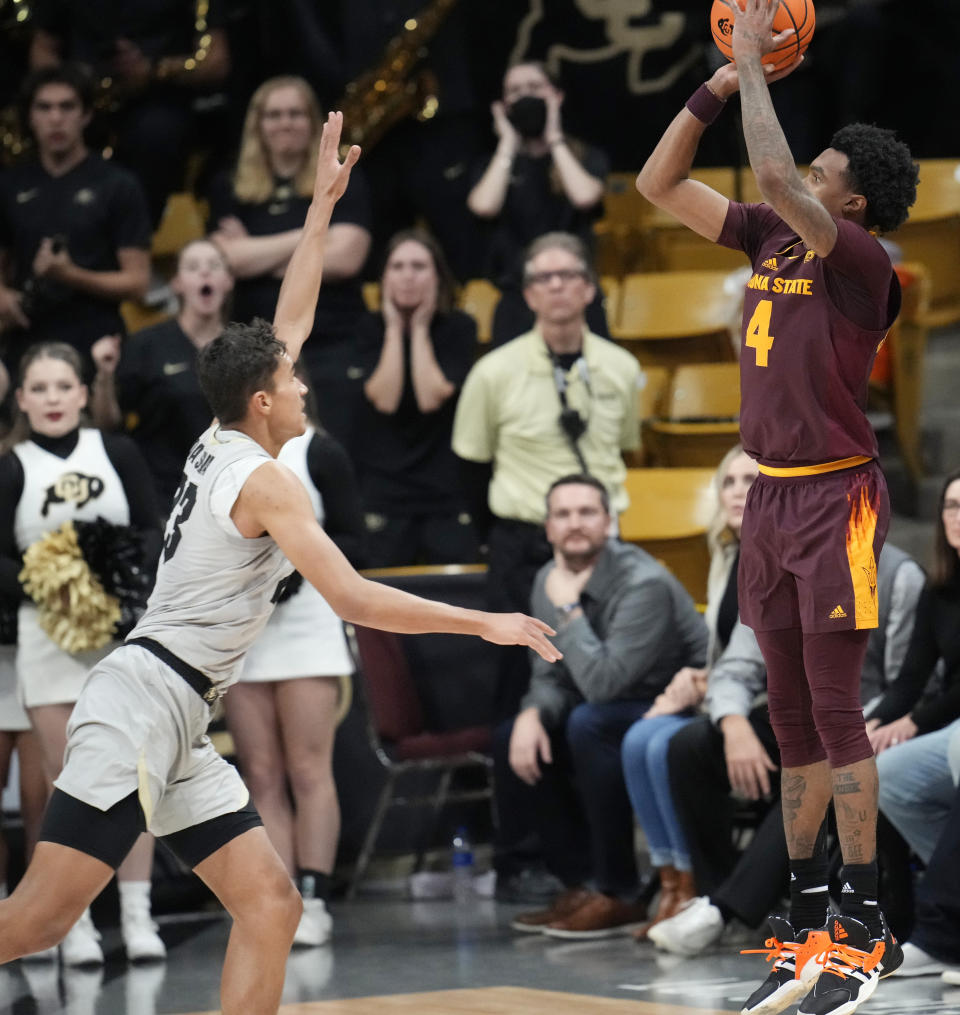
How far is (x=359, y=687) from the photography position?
753cm

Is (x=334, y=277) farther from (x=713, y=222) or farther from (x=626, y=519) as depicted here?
(x=713, y=222)

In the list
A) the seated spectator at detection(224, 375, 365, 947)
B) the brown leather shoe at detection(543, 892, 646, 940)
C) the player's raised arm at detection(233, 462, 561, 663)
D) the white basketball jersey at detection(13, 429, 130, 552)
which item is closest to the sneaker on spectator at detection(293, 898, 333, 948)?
the seated spectator at detection(224, 375, 365, 947)

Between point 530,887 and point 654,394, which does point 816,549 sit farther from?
point 654,394

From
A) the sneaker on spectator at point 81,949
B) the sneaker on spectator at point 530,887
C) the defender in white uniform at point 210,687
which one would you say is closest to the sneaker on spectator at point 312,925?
the sneaker on spectator at point 81,949

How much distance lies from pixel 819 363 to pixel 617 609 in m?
2.54

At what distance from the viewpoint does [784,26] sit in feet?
13.8

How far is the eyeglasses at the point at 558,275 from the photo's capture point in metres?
7.38

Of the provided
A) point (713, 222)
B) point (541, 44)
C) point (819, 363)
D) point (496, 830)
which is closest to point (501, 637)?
point (819, 363)

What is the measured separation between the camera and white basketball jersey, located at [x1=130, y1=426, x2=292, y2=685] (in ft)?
13.8

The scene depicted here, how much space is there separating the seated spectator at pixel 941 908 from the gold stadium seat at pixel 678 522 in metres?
2.48

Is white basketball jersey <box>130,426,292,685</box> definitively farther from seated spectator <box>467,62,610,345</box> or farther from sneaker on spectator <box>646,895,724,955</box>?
seated spectator <box>467,62,610,345</box>

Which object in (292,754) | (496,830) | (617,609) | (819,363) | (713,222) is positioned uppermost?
(713,222)

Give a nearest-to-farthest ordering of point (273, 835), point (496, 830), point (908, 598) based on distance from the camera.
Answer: point (908, 598) → point (273, 835) → point (496, 830)

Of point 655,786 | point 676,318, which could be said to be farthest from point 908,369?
point 655,786
